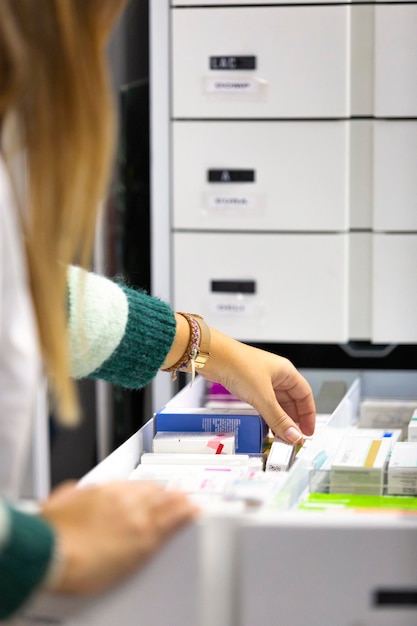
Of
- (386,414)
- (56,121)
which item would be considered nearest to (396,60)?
(386,414)

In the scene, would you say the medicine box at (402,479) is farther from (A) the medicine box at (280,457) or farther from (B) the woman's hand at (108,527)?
(B) the woman's hand at (108,527)

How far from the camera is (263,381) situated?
1228 millimetres

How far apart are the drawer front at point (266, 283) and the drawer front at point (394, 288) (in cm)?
6

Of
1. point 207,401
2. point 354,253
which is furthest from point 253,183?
point 207,401

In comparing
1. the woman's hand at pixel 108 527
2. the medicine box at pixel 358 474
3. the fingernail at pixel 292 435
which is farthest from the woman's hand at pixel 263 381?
the woman's hand at pixel 108 527

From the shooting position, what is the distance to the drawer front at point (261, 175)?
181cm

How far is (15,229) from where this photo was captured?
2.07 ft

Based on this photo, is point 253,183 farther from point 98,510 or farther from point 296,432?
point 98,510

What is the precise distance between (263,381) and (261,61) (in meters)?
0.80

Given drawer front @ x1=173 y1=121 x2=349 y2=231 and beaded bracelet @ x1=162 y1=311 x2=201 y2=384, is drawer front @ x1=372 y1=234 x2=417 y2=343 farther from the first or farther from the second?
beaded bracelet @ x1=162 y1=311 x2=201 y2=384

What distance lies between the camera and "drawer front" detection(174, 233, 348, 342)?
1833 mm

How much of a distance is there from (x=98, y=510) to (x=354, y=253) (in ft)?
4.10

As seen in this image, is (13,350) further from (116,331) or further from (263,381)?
(263,381)

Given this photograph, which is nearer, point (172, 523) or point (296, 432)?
point (172, 523)
